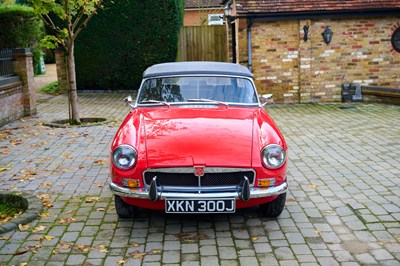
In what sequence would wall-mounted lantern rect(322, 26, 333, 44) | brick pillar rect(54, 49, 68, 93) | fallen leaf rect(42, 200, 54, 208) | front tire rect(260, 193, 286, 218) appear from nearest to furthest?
1. front tire rect(260, 193, 286, 218)
2. fallen leaf rect(42, 200, 54, 208)
3. wall-mounted lantern rect(322, 26, 333, 44)
4. brick pillar rect(54, 49, 68, 93)

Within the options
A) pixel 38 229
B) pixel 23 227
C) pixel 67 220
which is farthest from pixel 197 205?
pixel 23 227

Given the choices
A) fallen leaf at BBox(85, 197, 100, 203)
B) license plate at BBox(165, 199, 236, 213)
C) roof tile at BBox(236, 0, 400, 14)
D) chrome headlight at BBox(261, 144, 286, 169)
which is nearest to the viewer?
license plate at BBox(165, 199, 236, 213)

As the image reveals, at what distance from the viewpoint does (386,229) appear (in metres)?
4.66

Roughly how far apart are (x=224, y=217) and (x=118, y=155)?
1.31 metres

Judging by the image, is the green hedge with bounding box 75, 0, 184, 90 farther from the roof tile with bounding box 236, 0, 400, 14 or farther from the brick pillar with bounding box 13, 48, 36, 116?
the brick pillar with bounding box 13, 48, 36, 116

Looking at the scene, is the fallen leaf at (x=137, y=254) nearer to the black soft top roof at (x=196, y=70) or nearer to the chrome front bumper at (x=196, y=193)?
the chrome front bumper at (x=196, y=193)

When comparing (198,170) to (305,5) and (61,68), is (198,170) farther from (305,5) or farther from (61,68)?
(61,68)

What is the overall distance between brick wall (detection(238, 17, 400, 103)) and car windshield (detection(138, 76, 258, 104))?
7645 mm

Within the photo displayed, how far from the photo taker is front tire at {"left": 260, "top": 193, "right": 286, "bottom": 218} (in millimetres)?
4926

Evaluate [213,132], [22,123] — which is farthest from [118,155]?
[22,123]

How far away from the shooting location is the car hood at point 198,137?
14.6 ft

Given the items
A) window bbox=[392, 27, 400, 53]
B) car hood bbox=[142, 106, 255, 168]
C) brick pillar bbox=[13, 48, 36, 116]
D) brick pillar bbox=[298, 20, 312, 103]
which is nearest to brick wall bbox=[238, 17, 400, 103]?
brick pillar bbox=[298, 20, 312, 103]

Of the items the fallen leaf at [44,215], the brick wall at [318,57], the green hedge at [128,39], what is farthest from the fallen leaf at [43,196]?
the green hedge at [128,39]

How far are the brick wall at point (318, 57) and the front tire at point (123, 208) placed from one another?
30.1ft
